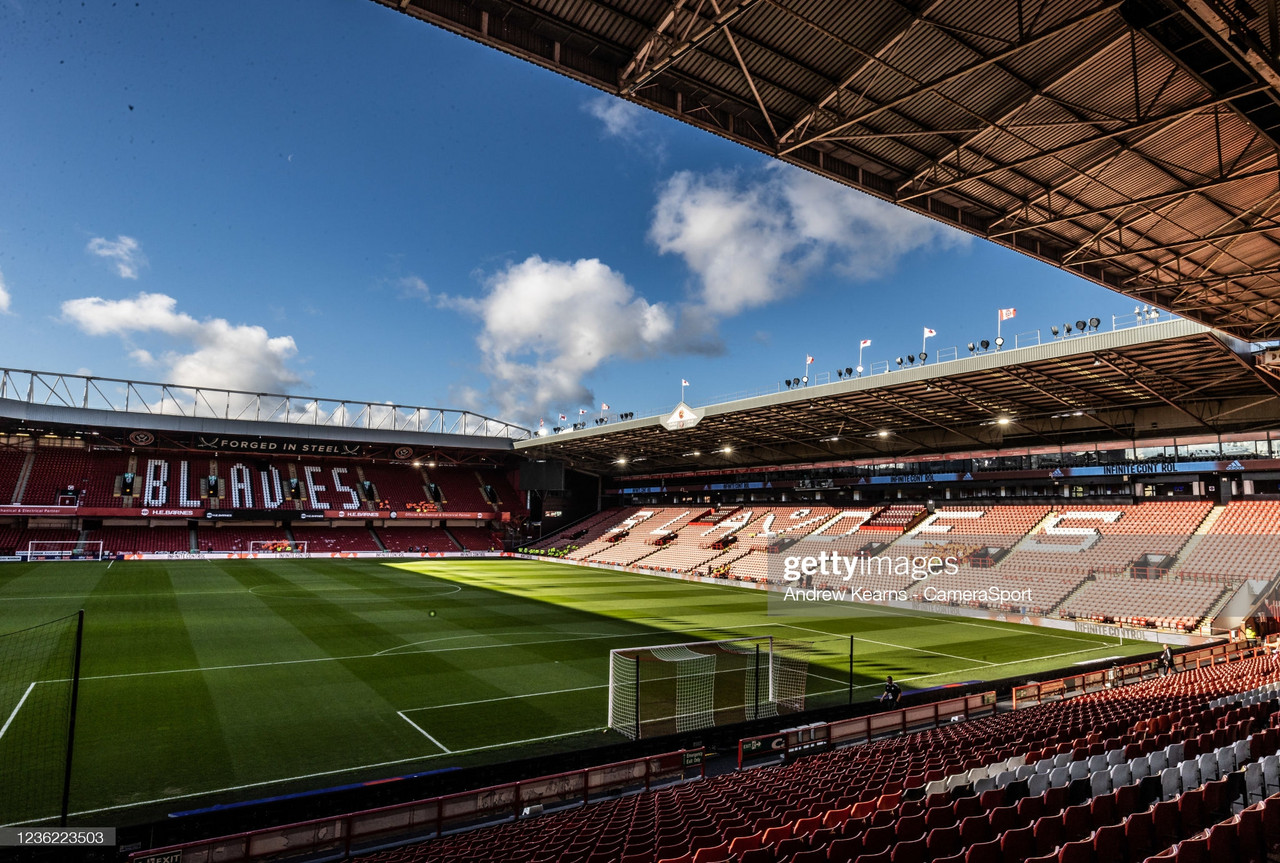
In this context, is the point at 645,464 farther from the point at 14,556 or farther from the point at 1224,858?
the point at 1224,858

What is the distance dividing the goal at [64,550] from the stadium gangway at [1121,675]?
61.8 meters

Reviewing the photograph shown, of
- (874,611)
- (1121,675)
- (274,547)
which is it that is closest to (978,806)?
(1121,675)

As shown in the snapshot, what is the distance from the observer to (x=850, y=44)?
10.2 m

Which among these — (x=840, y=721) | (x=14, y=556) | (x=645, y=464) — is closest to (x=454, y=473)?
(x=645, y=464)

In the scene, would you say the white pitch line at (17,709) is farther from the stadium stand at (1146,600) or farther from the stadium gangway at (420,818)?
the stadium stand at (1146,600)

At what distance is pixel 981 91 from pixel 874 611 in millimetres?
31644

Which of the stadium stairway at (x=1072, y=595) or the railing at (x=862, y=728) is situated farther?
the stadium stairway at (x=1072, y=595)

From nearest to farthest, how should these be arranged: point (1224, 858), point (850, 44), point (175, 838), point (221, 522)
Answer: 1. point (1224, 858)
2. point (175, 838)
3. point (850, 44)
4. point (221, 522)

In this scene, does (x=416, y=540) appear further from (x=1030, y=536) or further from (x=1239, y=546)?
(x=1239, y=546)

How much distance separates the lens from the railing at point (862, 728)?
14609 mm

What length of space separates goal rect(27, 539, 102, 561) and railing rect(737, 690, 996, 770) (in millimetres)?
57375

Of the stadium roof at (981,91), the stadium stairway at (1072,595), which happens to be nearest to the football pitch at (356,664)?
the stadium stairway at (1072,595)

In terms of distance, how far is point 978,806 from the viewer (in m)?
7.70

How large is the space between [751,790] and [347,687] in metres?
13.7
